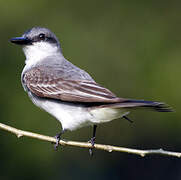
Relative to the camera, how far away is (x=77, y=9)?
277 inches

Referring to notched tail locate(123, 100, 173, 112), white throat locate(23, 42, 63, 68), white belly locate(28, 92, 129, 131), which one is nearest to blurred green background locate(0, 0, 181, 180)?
white throat locate(23, 42, 63, 68)

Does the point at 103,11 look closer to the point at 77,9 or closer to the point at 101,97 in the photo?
the point at 77,9

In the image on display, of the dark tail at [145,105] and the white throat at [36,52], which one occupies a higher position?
the white throat at [36,52]

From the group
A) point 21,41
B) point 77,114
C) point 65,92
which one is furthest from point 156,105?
point 21,41

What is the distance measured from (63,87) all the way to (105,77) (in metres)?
2.43

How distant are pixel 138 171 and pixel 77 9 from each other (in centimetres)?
234

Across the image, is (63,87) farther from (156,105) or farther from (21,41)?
(156,105)

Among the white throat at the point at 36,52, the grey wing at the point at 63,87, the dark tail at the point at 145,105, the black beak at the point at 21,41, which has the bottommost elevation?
the dark tail at the point at 145,105

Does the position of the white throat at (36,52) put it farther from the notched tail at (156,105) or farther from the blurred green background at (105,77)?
the notched tail at (156,105)

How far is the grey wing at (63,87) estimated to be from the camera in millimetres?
3805

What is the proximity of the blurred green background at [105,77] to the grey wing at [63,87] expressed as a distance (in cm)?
156

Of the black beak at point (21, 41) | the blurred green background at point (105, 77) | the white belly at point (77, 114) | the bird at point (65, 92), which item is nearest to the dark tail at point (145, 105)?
the bird at point (65, 92)

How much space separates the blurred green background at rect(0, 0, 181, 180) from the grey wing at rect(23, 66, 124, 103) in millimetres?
1562

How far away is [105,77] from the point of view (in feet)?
21.5
